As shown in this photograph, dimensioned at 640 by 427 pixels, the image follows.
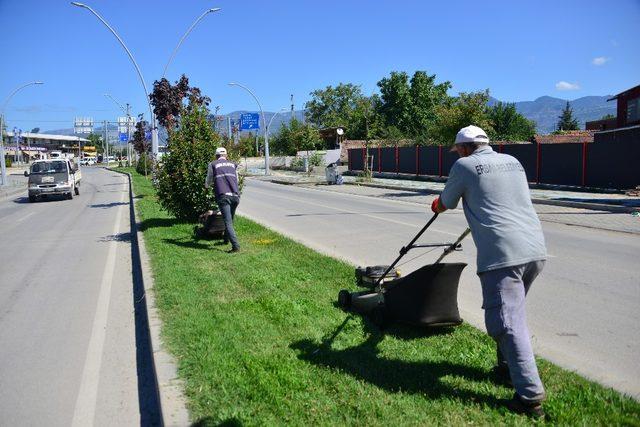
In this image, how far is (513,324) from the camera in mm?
3408

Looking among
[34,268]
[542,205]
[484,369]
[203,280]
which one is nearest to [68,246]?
[34,268]

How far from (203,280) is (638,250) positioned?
736cm

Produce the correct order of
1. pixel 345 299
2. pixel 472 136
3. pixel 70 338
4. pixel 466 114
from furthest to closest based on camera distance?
pixel 466 114, pixel 70 338, pixel 345 299, pixel 472 136

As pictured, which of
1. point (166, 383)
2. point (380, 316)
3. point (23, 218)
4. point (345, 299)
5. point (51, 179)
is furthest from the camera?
point (51, 179)

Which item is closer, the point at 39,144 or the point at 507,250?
the point at 507,250

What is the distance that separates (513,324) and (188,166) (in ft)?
32.1

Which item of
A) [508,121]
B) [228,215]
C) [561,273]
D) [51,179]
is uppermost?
[508,121]

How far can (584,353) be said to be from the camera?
4645 millimetres

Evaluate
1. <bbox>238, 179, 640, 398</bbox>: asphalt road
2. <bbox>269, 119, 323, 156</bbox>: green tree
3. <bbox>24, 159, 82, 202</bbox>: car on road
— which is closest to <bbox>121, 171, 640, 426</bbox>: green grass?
<bbox>238, 179, 640, 398</bbox>: asphalt road

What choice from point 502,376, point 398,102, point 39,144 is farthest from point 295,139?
point 39,144

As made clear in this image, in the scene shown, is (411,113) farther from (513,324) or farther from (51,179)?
(513,324)

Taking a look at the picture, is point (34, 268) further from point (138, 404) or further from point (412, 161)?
point (412, 161)

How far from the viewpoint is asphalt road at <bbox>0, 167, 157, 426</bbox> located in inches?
166

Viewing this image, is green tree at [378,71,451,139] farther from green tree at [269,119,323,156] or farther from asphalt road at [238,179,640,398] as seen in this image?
asphalt road at [238,179,640,398]
